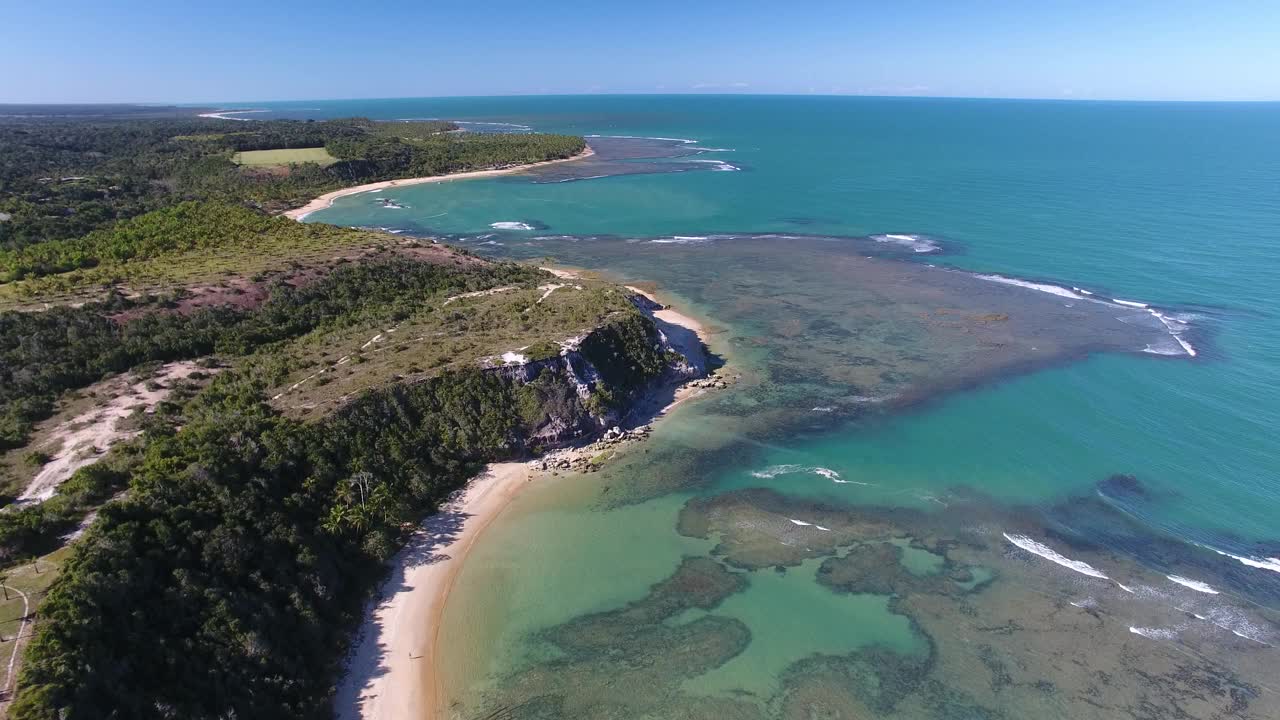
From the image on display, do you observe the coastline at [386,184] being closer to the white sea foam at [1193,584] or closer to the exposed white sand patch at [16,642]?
the exposed white sand patch at [16,642]

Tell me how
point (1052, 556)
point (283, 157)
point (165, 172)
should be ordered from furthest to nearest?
point (283, 157), point (165, 172), point (1052, 556)

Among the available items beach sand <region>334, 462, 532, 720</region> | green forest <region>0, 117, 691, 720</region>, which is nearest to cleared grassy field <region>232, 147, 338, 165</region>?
green forest <region>0, 117, 691, 720</region>

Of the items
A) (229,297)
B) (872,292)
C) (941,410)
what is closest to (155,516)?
(229,297)

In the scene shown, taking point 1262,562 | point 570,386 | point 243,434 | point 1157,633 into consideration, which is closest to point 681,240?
point 570,386

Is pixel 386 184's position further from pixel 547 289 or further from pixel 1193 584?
pixel 1193 584

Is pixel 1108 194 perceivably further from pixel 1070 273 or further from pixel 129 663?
pixel 129 663

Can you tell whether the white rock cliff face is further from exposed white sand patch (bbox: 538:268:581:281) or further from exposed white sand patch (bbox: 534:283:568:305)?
exposed white sand patch (bbox: 538:268:581:281)
